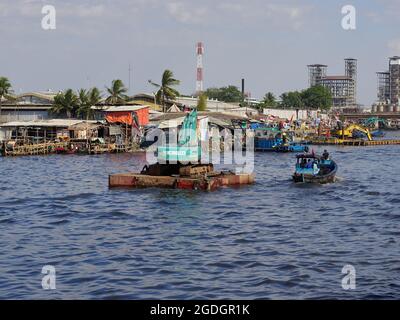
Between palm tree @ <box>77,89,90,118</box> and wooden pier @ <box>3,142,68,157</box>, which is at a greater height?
palm tree @ <box>77,89,90,118</box>

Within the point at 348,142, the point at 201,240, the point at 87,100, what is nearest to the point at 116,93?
the point at 87,100

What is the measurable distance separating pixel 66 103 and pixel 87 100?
9.28 feet

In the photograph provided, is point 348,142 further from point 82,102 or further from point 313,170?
point 313,170

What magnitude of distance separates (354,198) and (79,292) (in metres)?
21.7

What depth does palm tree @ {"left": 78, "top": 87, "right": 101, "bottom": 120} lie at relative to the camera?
83.4 meters

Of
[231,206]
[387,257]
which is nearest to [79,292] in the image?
[387,257]

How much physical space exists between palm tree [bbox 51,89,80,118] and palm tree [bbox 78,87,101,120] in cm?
67

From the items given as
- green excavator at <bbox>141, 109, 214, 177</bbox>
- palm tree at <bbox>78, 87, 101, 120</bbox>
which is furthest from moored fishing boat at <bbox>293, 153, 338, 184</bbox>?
palm tree at <bbox>78, 87, 101, 120</bbox>

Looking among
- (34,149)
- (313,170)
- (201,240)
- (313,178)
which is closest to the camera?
(201,240)

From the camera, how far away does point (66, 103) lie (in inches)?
3258

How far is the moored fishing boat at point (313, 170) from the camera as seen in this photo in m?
40.2

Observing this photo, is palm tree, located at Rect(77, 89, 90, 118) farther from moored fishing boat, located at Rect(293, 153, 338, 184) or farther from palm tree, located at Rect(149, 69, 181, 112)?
moored fishing boat, located at Rect(293, 153, 338, 184)

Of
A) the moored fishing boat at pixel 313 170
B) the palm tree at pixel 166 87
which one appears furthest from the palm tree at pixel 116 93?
the moored fishing boat at pixel 313 170
